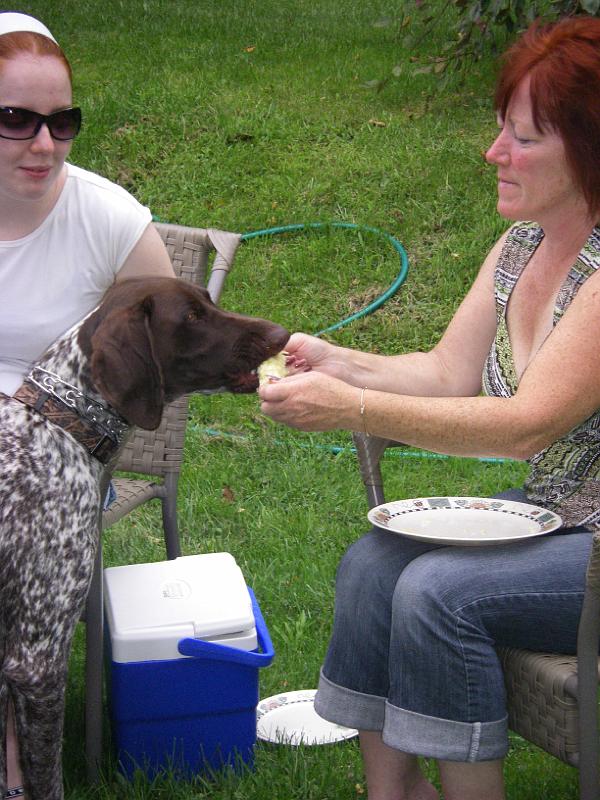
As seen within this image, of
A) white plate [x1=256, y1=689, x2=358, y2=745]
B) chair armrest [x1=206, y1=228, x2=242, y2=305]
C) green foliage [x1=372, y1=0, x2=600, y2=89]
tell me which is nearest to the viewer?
white plate [x1=256, y1=689, x2=358, y2=745]

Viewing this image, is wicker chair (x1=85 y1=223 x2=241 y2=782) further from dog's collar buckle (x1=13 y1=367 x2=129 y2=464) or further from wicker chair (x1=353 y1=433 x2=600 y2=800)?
wicker chair (x1=353 y1=433 x2=600 y2=800)

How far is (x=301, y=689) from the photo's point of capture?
3.63 m

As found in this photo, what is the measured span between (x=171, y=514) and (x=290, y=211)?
4366 millimetres

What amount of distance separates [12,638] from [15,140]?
128 cm

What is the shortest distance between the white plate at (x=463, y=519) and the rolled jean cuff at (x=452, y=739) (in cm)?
42

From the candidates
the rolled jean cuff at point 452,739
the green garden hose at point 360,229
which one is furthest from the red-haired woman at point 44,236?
the green garden hose at point 360,229

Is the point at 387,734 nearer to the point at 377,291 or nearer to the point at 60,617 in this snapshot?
the point at 60,617

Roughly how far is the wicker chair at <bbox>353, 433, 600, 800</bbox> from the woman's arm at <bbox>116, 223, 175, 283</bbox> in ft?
4.83

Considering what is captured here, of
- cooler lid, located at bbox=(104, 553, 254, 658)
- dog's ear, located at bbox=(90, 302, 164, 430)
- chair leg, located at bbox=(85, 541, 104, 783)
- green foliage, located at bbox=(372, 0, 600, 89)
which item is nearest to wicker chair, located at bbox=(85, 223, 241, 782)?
cooler lid, located at bbox=(104, 553, 254, 658)

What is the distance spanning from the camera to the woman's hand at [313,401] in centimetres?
276

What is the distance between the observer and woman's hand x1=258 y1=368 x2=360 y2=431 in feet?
9.06

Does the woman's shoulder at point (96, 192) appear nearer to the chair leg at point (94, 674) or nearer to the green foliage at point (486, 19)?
the chair leg at point (94, 674)

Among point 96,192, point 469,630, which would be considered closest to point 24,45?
point 96,192

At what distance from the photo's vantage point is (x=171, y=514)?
3713 mm
